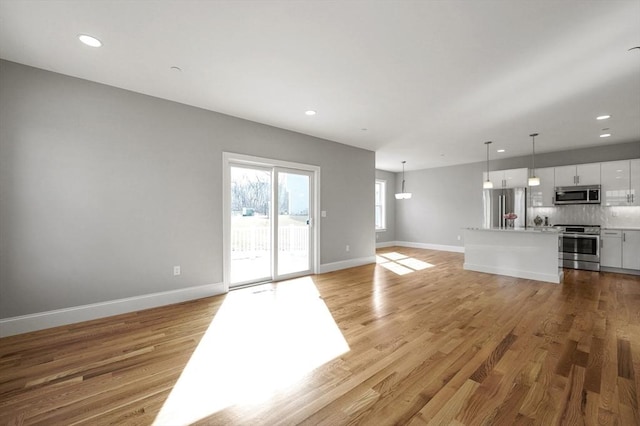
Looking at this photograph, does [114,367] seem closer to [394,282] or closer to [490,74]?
[394,282]

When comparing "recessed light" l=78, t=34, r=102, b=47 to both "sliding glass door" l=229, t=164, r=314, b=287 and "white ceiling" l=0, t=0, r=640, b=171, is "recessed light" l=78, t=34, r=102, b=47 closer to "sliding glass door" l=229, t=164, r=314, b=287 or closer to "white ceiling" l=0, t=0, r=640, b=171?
"white ceiling" l=0, t=0, r=640, b=171

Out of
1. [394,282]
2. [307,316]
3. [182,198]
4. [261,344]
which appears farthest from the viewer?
[394,282]

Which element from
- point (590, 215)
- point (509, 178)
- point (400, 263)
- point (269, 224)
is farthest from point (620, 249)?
point (269, 224)

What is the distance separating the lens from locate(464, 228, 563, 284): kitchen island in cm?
490

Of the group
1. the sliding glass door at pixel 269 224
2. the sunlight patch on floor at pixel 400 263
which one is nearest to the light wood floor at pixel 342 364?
the sliding glass door at pixel 269 224

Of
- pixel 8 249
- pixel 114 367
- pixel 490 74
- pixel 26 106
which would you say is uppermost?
pixel 490 74

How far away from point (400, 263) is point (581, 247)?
3832 mm

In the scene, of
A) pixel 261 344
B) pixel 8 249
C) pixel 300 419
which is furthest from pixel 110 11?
pixel 300 419

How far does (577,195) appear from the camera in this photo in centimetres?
615

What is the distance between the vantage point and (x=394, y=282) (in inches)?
193

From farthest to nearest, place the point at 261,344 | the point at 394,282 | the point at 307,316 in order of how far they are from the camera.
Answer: the point at 394,282 → the point at 307,316 → the point at 261,344

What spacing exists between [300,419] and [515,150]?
25.2ft

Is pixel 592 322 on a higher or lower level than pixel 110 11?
lower

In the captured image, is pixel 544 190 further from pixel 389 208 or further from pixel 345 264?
pixel 345 264
